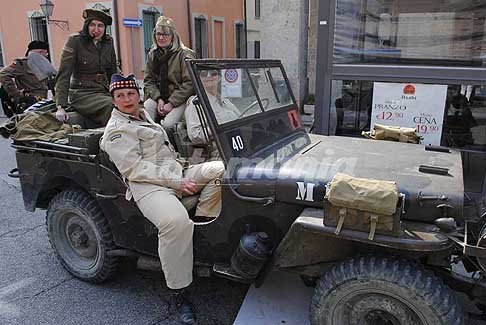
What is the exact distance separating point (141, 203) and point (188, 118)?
128 cm

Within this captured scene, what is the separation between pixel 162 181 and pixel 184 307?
0.78 m

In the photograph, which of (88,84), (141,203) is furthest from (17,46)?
(141,203)

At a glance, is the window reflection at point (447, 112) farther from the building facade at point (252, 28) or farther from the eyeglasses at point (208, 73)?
the building facade at point (252, 28)

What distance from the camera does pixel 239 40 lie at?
72.5ft

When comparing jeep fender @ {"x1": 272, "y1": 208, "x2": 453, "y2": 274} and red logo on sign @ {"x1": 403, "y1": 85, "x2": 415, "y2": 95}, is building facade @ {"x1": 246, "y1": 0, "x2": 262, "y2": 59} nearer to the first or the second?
red logo on sign @ {"x1": 403, "y1": 85, "x2": 415, "y2": 95}

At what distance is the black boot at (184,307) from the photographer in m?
2.63

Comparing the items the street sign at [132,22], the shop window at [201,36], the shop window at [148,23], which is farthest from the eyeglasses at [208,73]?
the shop window at [201,36]

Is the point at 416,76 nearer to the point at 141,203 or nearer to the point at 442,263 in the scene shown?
the point at 442,263

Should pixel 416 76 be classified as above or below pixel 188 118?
above

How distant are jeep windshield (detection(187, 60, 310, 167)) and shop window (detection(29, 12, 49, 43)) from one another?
45.8 feet

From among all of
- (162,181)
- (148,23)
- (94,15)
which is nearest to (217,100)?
(162,181)

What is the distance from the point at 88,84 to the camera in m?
4.22

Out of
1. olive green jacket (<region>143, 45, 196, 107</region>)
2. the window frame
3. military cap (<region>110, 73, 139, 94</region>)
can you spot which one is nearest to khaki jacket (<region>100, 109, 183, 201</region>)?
military cap (<region>110, 73, 139, 94</region>)

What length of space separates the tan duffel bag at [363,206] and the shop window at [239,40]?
67.5 feet
